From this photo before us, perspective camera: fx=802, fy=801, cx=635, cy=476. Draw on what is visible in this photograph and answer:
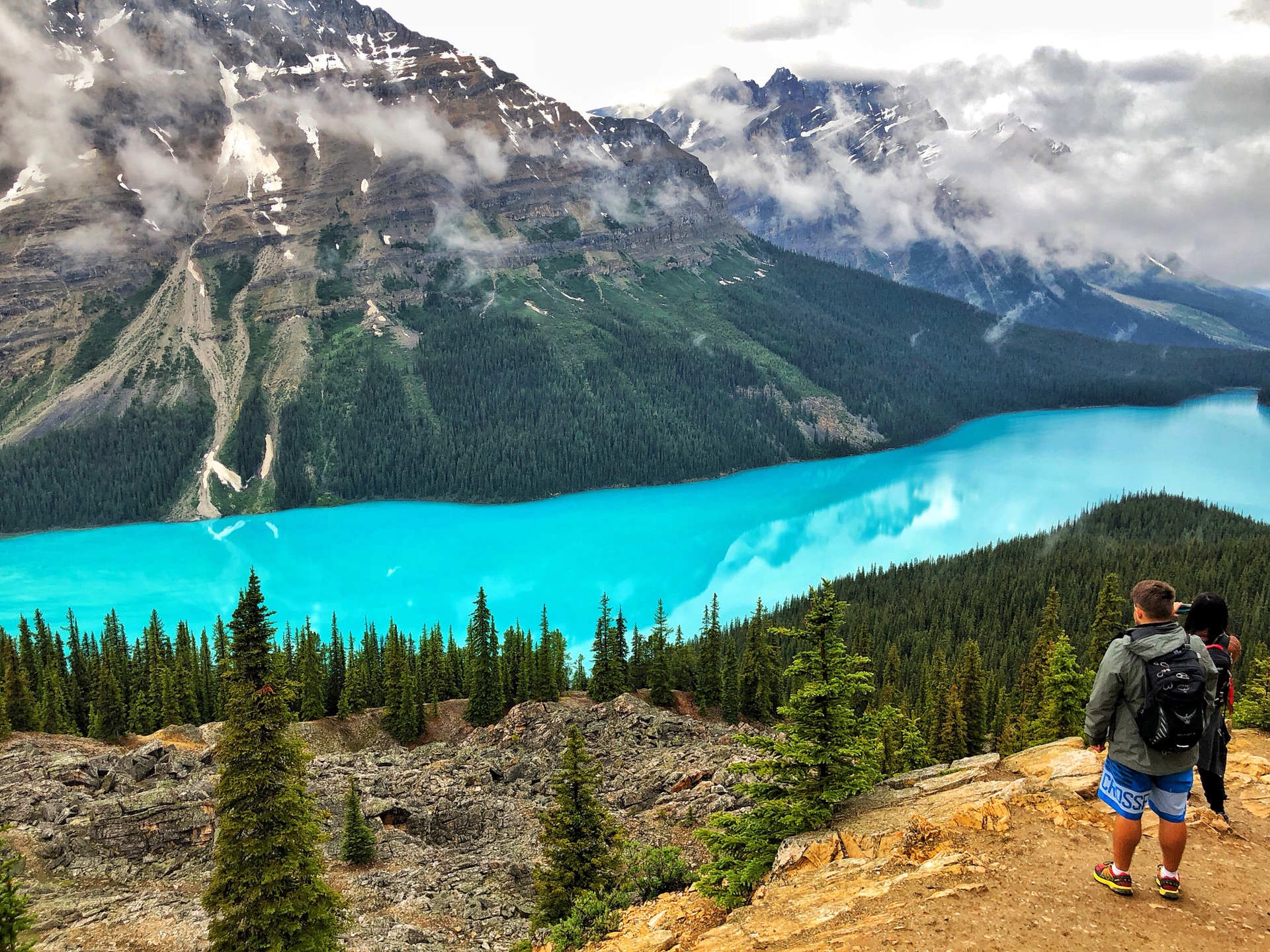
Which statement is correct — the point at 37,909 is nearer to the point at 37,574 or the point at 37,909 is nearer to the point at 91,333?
the point at 37,574

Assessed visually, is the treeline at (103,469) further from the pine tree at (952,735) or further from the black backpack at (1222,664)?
the black backpack at (1222,664)

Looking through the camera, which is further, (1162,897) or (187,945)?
(187,945)

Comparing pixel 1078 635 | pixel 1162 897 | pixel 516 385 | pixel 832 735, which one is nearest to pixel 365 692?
pixel 832 735

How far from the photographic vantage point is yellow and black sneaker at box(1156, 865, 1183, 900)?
9.92 m

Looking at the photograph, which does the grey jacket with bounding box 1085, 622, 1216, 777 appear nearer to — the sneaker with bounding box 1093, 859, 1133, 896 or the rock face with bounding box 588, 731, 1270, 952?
the sneaker with bounding box 1093, 859, 1133, 896

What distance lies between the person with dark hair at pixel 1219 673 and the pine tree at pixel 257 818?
18.3 meters

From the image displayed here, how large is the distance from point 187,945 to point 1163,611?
2781 centimetres

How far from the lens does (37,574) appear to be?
115 metres

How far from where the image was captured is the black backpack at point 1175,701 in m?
8.84

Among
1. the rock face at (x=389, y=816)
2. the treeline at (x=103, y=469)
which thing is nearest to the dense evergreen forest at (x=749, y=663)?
the rock face at (x=389, y=816)

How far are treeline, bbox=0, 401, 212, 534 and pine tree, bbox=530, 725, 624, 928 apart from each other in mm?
152073

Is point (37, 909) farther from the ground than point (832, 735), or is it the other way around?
point (832, 735)

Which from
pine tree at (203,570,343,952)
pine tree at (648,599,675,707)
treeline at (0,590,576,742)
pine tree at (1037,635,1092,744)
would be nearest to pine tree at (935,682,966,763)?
pine tree at (1037,635,1092,744)

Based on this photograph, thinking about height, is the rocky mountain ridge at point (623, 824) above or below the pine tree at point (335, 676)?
above
